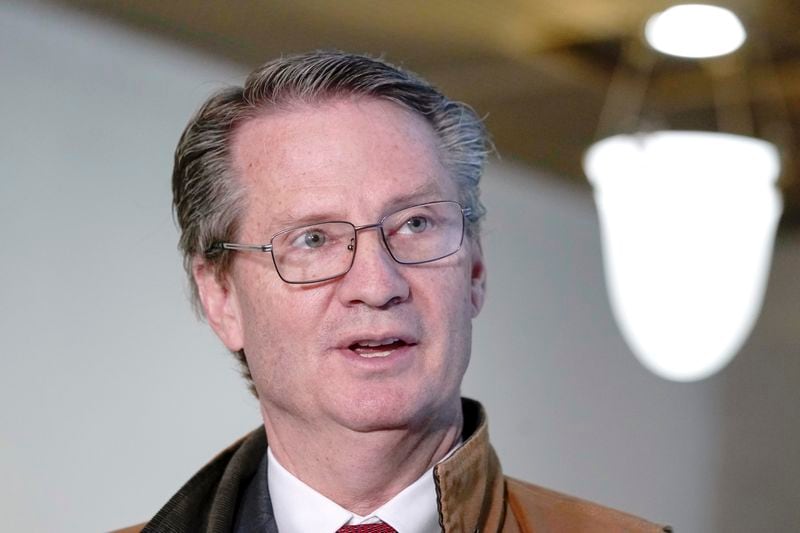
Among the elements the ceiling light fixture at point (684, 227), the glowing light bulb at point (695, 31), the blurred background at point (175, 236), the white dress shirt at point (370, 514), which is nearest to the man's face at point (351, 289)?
the white dress shirt at point (370, 514)

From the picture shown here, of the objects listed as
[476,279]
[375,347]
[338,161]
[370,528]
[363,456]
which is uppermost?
[338,161]

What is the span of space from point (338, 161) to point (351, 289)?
19 cm

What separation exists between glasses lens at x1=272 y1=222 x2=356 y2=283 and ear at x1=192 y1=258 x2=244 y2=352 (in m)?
0.17

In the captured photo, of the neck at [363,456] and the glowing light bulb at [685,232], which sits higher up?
the glowing light bulb at [685,232]

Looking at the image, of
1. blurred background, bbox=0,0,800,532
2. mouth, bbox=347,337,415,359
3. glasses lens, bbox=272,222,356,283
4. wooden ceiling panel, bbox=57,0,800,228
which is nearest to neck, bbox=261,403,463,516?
mouth, bbox=347,337,415,359

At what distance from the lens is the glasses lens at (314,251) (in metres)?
1.74

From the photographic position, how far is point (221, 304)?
6.51 feet

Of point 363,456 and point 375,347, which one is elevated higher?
point 375,347

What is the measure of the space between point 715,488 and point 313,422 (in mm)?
4929

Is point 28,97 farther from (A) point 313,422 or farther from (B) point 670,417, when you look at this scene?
(B) point 670,417

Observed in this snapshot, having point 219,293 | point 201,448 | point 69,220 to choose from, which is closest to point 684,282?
point 201,448

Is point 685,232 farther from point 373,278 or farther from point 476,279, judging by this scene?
point 373,278

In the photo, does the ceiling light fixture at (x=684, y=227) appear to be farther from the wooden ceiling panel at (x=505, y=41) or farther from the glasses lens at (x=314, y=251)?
the glasses lens at (x=314, y=251)

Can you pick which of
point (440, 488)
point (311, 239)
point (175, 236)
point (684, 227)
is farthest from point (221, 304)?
point (684, 227)
